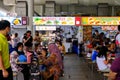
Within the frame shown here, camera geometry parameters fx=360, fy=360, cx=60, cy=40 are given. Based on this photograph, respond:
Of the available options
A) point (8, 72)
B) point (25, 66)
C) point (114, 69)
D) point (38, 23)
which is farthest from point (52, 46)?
point (38, 23)

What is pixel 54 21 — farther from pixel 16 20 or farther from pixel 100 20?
pixel 100 20

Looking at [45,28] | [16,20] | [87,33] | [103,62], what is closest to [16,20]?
[16,20]

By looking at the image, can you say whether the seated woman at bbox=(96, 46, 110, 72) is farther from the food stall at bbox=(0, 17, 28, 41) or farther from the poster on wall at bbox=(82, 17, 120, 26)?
the poster on wall at bbox=(82, 17, 120, 26)

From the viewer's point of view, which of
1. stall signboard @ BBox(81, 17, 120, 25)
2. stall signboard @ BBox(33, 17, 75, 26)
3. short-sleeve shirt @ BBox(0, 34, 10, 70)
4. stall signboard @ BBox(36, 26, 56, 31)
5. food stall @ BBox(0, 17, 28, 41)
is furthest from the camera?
stall signboard @ BBox(36, 26, 56, 31)

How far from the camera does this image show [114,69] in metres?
4.71

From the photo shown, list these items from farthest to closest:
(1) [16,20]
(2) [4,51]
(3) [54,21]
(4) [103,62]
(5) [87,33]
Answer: (5) [87,33] → (3) [54,21] → (1) [16,20] → (4) [103,62] → (2) [4,51]

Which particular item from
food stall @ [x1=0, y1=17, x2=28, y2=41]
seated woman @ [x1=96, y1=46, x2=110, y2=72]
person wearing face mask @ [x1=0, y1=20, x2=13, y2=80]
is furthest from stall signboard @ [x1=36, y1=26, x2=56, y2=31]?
person wearing face mask @ [x1=0, y1=20, x2=13, y2=80]

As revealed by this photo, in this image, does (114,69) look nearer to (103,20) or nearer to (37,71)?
(37,71)

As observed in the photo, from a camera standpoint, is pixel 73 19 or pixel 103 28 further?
pixel 103 28

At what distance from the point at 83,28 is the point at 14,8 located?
Result: 623 centimetres

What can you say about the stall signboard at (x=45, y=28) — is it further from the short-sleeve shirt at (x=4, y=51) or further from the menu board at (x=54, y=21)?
the short-sleeve shirt at (x=4, y=51)

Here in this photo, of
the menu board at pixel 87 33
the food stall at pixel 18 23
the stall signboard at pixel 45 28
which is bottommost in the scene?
the menu board at pixel 87 33

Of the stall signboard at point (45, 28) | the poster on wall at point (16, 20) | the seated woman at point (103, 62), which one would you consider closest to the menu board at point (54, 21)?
the poster on wall at point (16, 20)

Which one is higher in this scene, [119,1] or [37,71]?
[119,1]
